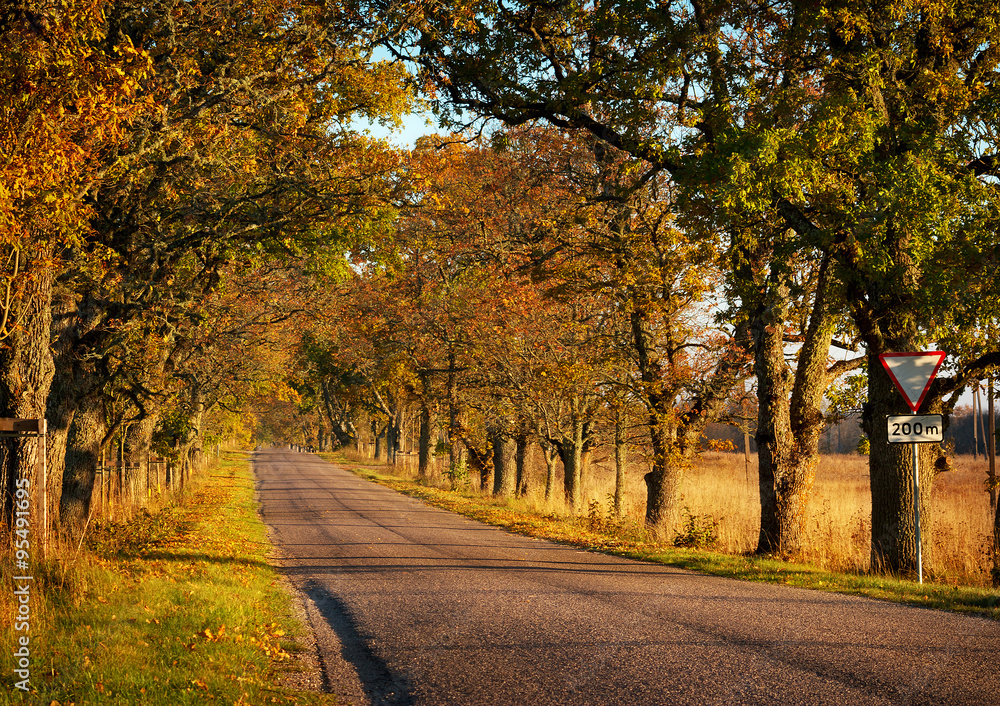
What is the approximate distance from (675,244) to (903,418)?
707 cm

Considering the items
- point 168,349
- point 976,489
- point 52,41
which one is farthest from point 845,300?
point 976,489

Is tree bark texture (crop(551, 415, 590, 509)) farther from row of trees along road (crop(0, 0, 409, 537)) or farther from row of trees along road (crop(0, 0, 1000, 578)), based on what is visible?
row of trees along road (crop(0, 0, 409, 537))

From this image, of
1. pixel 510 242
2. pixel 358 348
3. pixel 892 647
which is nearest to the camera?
pixel 892 647

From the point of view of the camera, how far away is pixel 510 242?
680 inches

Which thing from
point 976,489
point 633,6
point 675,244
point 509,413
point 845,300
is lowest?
point 976,489

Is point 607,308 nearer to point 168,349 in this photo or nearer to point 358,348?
point 168,349

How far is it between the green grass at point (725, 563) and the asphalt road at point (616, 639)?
0.60 m

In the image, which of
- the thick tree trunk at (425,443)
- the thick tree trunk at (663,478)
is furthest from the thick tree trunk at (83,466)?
the thick tree trunk at (425,443)

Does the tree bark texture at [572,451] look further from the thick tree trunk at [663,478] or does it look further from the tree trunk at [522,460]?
the thick tree trunk at [663,478]

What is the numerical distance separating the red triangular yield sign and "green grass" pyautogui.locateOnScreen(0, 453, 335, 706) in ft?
26.2

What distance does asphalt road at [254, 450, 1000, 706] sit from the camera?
17.7ft

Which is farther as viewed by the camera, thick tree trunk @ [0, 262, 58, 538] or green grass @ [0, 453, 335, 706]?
thick tree trunk @ [0, 262, 58, 538]

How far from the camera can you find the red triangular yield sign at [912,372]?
9953mm

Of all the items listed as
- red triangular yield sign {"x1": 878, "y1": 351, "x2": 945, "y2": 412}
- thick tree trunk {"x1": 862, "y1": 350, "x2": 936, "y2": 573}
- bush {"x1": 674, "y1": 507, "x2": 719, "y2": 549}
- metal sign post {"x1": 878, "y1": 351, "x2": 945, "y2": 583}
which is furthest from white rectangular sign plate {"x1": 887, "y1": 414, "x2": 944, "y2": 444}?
bush {"x1": 674, "y1": 507, "x2": 719, "y2": 549}
